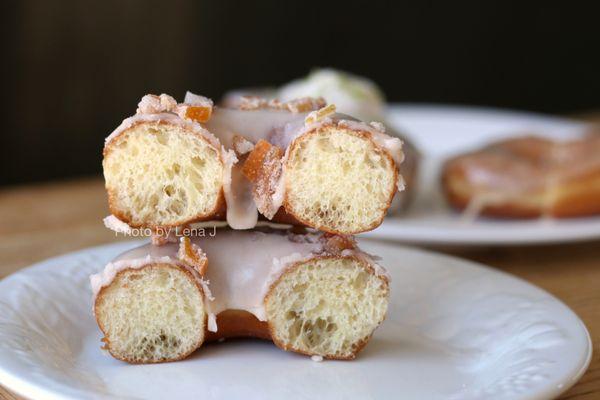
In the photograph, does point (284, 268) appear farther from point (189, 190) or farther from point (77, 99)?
point (77, 99)

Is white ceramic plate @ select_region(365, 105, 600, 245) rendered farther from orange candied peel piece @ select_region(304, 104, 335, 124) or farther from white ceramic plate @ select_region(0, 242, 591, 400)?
orange candied peel piece @ select_region(304, 104, 335, 124)

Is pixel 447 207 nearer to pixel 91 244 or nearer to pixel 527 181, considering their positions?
pixel 527 181

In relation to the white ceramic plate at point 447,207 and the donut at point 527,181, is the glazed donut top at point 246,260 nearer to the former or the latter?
the white ceramic plate at point 447,207

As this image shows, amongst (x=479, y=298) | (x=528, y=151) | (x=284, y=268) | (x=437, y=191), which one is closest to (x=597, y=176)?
(x=528, y=151)

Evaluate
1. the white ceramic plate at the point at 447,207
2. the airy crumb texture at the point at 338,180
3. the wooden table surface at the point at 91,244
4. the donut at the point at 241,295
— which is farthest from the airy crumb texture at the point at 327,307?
the white ceramic plate at the point at 447,207

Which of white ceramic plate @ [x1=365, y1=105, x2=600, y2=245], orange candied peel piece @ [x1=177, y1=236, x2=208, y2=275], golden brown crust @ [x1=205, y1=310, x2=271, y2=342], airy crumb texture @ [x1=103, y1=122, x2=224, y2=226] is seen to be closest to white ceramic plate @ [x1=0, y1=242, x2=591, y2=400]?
golden brown crust @ [x1=205, y1=310, x2=271, y2=342]

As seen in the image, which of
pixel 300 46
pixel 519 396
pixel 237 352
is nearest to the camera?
pixel 519 396
